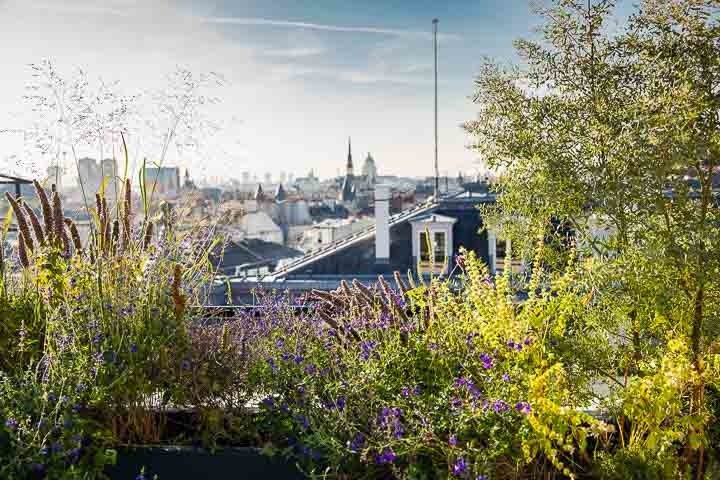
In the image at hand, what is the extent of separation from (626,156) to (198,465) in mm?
1429

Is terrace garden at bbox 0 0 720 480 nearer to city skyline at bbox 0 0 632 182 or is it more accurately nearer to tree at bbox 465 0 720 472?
tree at bbox 465 0 720 472

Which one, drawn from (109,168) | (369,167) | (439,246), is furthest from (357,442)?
(369,167)

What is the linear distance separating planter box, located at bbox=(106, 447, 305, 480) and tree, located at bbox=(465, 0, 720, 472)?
1002 millimetres

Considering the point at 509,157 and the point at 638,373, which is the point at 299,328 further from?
the point at 638,373

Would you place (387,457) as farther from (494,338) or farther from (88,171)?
(88,171)

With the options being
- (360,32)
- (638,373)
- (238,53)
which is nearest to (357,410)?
(638,373)

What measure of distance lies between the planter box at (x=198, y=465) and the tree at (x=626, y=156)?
100cm

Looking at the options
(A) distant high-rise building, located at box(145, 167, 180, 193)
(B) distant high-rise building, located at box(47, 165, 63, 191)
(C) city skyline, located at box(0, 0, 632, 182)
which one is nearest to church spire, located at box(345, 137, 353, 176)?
(C) city skyline, located at box(0, 0, 632, 182)

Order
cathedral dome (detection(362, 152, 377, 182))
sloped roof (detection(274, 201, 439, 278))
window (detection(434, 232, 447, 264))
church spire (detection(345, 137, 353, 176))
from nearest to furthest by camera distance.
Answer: window (detection(434, 232, 447, 264)) → sloped roof (detection(274, 201, 439, 278)) → church spire (detection(345, 137, 353, 176)) → cathedral dome (detection(362, 152, 377, 182))

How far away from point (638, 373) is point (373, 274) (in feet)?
31.7

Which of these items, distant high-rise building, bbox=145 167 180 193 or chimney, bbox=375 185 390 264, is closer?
distant high-rise building, bbox=145 167 180 193

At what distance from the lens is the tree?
1730 millimetres

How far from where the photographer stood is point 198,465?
1831mm

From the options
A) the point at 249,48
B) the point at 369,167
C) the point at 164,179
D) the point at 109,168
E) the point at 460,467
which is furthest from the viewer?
the point at 369,167
